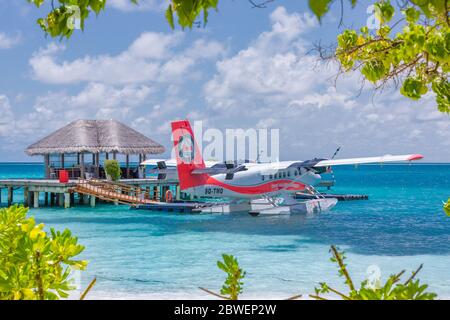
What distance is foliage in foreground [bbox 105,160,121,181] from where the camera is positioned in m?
27.9

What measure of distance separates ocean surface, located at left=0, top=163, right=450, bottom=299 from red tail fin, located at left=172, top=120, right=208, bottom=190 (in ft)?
5.80

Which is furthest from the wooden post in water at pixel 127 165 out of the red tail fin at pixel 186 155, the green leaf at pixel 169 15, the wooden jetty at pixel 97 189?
the green leaf at pixel 169 15

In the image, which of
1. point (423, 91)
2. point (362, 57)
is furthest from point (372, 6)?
point (362, 57)

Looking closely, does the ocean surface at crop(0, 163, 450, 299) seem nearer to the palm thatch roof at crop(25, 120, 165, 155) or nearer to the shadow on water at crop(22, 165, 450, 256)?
the shadow on water at crop(22, 165, 450, 256)

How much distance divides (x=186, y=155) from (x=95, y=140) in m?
8.98

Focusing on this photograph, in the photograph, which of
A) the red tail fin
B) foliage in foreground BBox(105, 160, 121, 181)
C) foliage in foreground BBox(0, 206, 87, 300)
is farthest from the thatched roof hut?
foliage in foreground BBox(0, 206, 87, 300)

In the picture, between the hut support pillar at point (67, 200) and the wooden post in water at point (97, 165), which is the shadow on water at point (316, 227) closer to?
the hut support pillar at point (67, 200)

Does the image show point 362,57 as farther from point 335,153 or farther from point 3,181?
point 3,181

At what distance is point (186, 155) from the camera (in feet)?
77.2

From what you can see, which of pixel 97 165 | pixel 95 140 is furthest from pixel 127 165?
pixel 95 140

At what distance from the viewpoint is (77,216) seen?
2420 cm

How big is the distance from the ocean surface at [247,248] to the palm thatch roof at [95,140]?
3.92 m

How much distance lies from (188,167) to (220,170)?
158cm

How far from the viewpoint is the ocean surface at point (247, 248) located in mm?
11281
